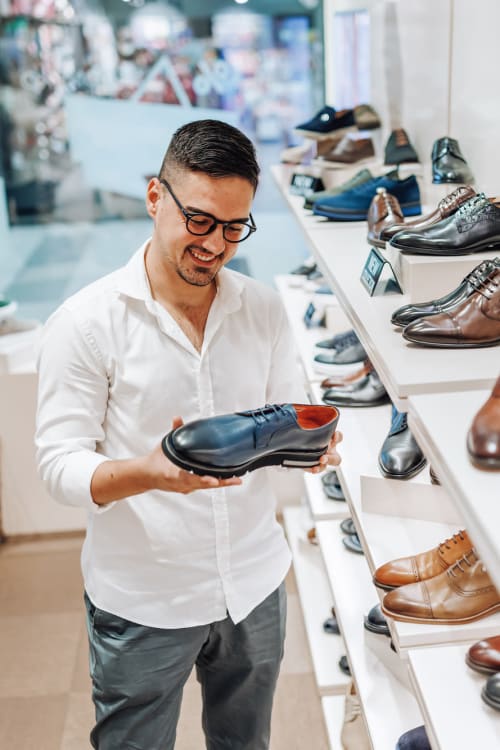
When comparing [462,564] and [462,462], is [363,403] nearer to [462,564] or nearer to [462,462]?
[462,564]

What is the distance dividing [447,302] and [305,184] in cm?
151

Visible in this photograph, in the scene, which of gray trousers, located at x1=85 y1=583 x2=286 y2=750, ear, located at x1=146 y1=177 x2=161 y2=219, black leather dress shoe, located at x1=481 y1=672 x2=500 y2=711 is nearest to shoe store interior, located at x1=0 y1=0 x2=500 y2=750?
black leather dress shoe, located at x1=481 y1=672 x2=500 y2=711

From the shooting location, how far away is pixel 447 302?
1.38 m

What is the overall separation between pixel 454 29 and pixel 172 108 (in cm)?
239

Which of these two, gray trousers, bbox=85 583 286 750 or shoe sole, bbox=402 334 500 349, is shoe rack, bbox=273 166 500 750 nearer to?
shoe sole, bbox=402 334 500 349

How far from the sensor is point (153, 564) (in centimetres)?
163

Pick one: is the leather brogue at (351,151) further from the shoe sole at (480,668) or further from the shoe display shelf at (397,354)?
the shoe sole at (480,668)

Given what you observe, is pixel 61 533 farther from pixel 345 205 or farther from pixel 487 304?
pixel 487 304

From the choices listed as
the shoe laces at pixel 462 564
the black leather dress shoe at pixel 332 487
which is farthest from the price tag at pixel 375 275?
the black leather dress shoe at pixel 332 487

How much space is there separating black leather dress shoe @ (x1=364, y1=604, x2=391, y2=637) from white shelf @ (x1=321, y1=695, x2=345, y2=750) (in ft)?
2.03

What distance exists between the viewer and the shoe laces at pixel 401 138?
8.38ft

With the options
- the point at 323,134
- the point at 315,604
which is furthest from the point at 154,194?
the point at 315,604

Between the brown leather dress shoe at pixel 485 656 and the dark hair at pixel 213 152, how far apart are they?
851mm

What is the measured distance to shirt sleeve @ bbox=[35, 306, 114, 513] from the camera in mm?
1503
